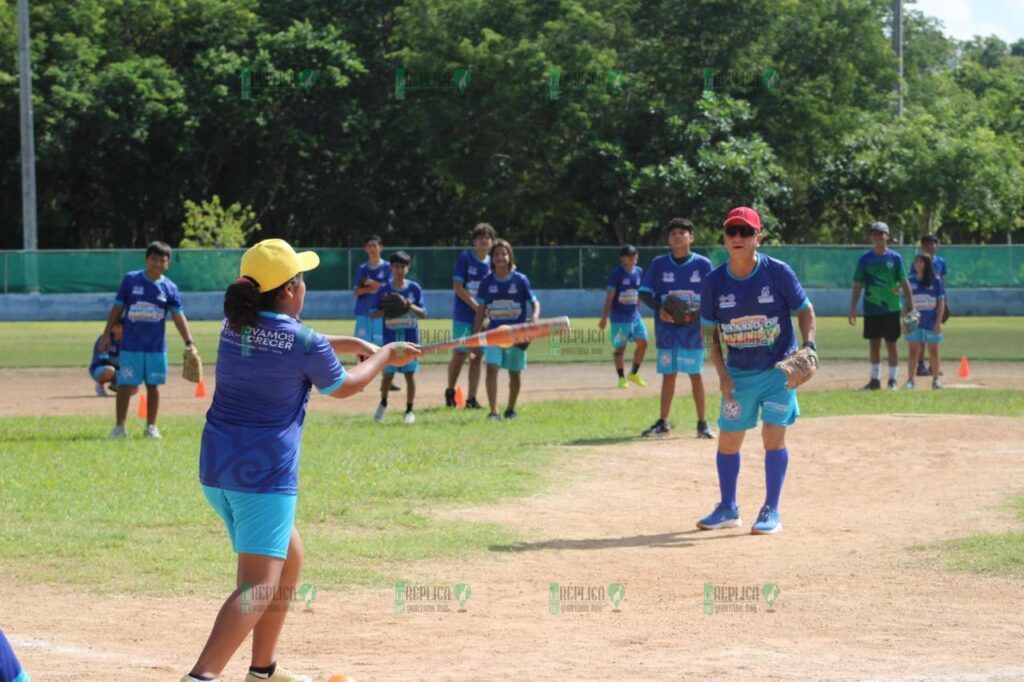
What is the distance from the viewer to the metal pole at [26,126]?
4147 cm

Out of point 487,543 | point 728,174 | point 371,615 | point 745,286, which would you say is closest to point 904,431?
point 745,286

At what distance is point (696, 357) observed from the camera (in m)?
14.7

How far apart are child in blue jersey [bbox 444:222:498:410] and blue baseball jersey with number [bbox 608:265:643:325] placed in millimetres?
3872

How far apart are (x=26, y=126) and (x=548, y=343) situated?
1993 cm

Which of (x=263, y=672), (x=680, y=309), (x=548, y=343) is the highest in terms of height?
(x=680, y=309)

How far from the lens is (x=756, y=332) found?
1005 centimetres

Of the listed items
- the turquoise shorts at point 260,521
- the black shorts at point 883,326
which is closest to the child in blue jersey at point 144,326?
the turquoise shorts at point 260,521

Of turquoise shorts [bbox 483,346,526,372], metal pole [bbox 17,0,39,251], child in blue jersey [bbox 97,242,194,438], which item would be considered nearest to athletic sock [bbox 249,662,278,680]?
child in blue jersey [bbox 97,242,194,438]

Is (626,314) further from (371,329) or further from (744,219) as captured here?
(744,219)

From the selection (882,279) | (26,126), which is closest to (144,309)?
(882,279)

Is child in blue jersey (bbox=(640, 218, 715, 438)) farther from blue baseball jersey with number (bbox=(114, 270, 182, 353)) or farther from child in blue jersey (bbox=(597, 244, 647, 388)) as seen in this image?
child in blue jersey (bbox=(597, 244, 647, 388))

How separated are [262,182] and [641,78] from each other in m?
15.2

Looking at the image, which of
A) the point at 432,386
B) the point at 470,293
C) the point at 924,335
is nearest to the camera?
the point at 470,293

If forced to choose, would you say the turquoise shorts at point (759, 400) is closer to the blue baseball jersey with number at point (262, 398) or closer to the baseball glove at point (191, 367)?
the blue baseball jersey with number at point (262, 398)
